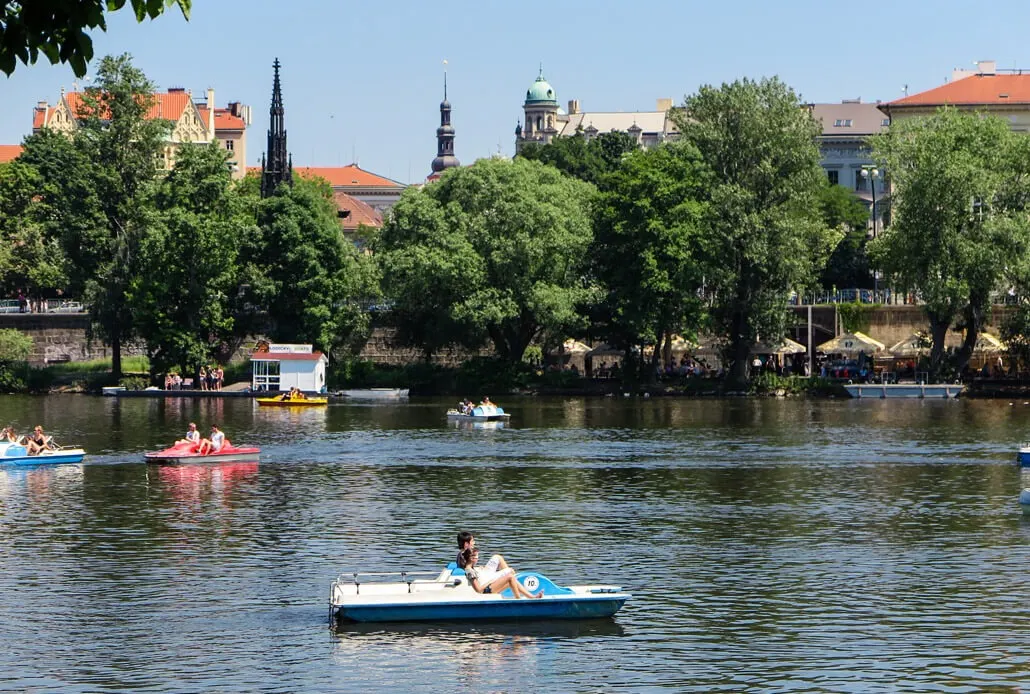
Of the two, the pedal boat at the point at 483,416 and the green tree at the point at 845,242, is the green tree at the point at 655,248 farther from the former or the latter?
the pedal boat at the point at 483,416

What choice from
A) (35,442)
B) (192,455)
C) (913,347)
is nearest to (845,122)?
(913,347)

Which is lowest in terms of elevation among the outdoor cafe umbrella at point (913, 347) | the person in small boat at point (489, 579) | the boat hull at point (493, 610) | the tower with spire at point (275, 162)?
the boat hull at point (493, 610)

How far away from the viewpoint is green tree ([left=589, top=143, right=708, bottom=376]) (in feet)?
342

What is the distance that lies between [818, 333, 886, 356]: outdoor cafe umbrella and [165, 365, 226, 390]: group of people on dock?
42150 millimetres

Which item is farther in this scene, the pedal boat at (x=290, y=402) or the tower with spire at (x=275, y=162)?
the tower with spire at (x=275, y=162)

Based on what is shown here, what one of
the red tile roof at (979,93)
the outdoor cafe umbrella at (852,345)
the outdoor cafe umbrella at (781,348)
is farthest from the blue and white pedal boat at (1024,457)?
the red tile roof at (979,93)

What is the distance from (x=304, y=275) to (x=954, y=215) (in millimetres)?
43556

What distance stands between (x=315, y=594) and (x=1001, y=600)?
14.8m

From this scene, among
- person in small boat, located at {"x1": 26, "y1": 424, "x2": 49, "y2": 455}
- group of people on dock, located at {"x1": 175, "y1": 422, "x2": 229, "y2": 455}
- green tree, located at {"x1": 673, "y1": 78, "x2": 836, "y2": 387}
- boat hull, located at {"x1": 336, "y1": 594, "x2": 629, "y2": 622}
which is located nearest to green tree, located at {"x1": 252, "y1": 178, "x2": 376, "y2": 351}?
green tree, located at {"x1": 673, "y1": 78, "x2": 836, "y2": 387}

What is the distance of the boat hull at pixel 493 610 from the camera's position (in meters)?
32.3

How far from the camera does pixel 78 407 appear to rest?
330ft

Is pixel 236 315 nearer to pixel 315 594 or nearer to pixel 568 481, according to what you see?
pixel 568 481

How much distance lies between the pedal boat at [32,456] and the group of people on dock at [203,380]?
51378mm

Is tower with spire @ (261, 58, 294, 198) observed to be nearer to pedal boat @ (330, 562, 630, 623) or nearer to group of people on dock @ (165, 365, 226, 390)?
group of people on dock @ (165, 365, 226, 390)
